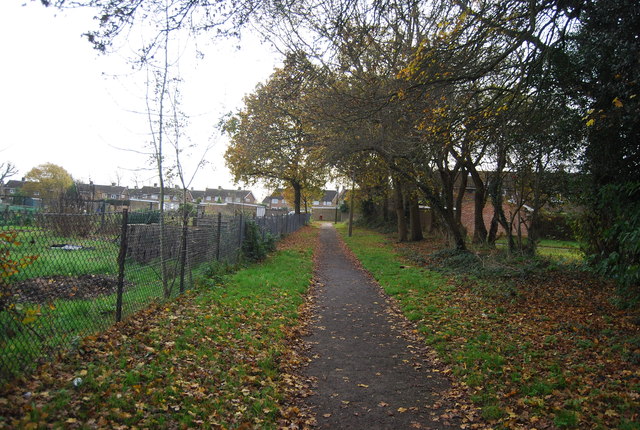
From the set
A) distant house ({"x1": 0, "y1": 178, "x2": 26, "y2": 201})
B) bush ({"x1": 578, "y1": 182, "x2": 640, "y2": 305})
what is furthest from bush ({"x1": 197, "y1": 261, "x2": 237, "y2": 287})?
bush ({"x1": 578, "y1": 182, "x2": 640, "y2": 305})

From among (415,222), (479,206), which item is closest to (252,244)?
(479,206)

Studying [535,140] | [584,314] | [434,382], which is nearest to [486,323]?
[584,314]

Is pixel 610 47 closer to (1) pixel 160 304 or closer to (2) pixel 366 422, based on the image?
(2) pixel 366 422

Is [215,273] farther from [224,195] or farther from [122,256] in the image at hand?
[224,195]

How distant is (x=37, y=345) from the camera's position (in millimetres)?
4129

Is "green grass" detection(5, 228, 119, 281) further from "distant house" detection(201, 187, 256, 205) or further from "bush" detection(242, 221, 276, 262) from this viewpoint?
"distant house" detection(201, 187, 256, 205)

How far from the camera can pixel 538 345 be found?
6020mm

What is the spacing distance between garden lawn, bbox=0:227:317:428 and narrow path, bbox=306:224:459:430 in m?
0.40

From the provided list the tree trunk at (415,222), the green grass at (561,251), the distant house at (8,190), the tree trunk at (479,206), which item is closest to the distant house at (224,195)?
the distant house at (8,190)

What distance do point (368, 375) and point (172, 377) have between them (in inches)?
93.2

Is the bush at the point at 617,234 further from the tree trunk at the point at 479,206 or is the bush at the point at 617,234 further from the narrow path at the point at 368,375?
the tree trunk at the point at 479,206

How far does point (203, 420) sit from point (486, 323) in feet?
17.4

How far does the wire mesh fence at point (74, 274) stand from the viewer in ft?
12.0

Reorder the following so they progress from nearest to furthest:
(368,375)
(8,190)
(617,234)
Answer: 1. (368,375)
2. (617,234)
3. (8,190)
